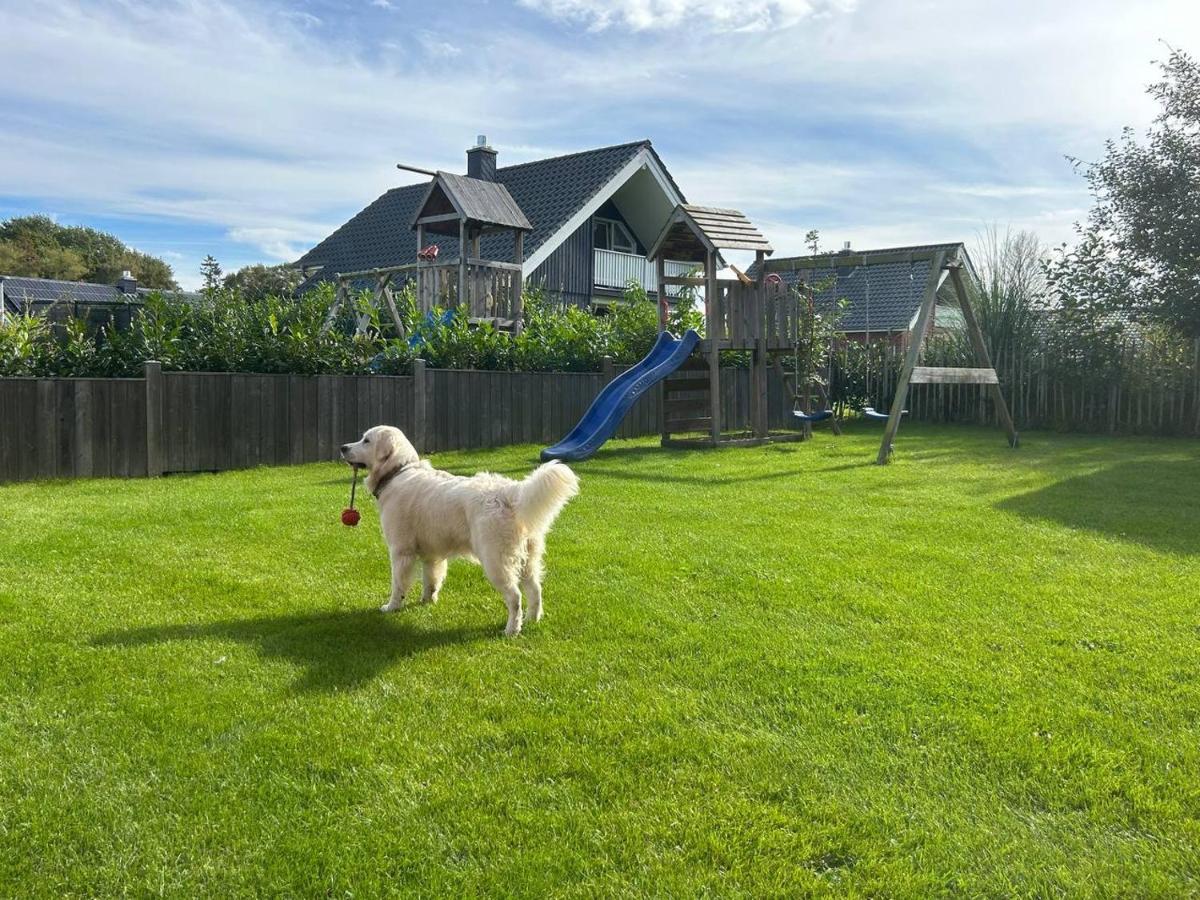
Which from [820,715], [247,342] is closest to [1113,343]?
[247,342]

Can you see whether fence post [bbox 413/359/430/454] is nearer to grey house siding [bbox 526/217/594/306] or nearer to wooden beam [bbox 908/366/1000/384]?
wooden beam [bbox 908/366/1000/384]

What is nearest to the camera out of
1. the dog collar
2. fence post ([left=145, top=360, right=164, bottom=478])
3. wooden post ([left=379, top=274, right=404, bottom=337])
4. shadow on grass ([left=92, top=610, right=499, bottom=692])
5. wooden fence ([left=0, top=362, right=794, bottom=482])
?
shadow on grass ([left=92, top=610, right=499, bottom=692])

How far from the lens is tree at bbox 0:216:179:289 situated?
5728 cm

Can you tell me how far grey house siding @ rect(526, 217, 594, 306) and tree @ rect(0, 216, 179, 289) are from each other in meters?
36.5

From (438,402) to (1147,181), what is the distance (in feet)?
48.9

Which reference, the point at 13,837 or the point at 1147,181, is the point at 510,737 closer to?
the point at 13,837

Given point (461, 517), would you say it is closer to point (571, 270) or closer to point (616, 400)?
point (616, 400)

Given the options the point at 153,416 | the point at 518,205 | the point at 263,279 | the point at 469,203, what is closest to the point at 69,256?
the point at 263,279

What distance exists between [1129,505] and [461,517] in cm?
689

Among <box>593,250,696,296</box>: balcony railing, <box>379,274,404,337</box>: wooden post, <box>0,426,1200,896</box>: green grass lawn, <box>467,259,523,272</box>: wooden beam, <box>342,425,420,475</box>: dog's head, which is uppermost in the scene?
<box>593,250,696,296</box>: balcony railing

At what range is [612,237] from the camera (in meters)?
29.4

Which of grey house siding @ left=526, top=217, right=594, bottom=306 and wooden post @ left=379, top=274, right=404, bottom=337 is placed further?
grey house siding @ left=526, top=217, right=594, bottom=306

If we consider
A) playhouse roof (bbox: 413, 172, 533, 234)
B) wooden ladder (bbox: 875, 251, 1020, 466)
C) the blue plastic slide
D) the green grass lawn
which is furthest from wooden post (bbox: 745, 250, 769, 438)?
the green grass lawn

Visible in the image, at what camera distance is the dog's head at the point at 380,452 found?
18.0 ft
